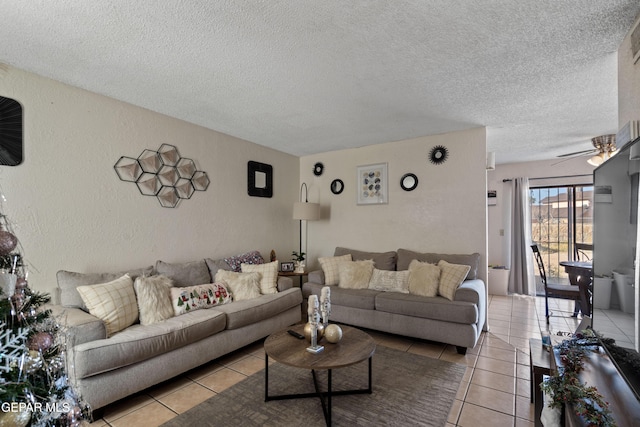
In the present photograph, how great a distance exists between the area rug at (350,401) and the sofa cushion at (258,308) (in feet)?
1.61

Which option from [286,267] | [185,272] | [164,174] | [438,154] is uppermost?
[438,154]

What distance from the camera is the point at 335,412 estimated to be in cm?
205

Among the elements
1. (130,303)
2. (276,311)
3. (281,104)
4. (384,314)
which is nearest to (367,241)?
(384,314)

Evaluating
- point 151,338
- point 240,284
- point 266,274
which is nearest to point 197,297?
point 240,284

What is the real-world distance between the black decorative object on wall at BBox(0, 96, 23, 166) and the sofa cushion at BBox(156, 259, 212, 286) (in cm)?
142

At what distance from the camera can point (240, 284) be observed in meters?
3.28

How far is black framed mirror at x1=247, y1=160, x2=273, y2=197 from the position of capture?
4.29 meters

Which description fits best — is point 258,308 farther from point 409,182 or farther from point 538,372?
point 409,182

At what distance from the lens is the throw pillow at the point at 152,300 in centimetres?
250

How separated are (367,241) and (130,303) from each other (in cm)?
313

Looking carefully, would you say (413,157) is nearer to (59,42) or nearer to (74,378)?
(59,42)

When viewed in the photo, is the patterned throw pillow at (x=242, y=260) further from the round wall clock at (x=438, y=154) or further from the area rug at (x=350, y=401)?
the round wall clock at (x=438, y=154)

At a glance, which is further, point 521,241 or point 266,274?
point 521,241

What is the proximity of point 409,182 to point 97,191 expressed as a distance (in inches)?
145
